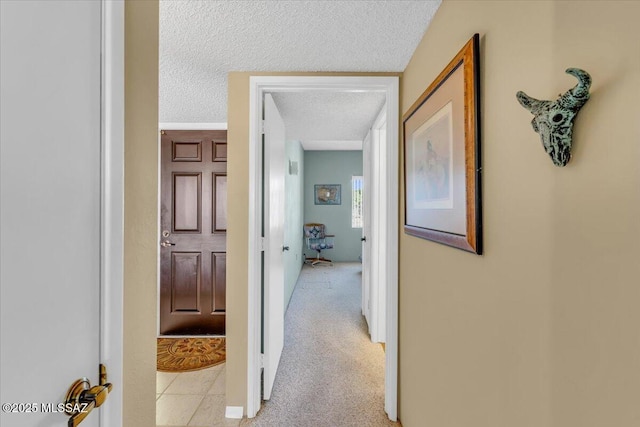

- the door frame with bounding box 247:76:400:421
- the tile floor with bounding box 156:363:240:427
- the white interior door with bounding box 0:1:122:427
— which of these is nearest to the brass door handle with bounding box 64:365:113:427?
the white interior door with bounding box 0:1:122:427

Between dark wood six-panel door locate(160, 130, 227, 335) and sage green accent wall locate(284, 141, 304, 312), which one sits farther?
sage green accent wall locate(284, 141, 304, 312)

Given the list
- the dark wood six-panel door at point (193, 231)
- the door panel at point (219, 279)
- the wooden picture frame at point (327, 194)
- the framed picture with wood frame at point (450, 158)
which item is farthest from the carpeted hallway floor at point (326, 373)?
the wooden picture frame at point (327, 194)

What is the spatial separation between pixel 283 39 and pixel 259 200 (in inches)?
37.4

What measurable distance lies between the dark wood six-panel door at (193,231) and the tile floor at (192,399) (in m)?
0.79

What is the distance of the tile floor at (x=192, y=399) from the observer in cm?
188

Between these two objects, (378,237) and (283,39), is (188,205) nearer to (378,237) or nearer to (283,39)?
(378,237)

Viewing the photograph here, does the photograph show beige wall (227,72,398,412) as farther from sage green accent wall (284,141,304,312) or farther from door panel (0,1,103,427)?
sage green accent wall (284,141,304,312)

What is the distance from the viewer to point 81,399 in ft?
1.96

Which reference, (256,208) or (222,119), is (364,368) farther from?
(222,119)

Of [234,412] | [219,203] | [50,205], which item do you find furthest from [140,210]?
[219,203]

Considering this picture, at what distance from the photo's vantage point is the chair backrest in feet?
21.4

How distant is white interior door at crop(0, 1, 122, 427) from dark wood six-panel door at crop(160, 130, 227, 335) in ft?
8.47

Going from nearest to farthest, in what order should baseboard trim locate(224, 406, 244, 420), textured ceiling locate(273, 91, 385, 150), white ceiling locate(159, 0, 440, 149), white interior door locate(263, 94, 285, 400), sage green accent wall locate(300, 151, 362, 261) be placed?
white ceiling locate(159, 0, 440, 149) < baseboard trim locate(224, 406, 244, 420) < white interior door locate(263, 94, 285, 400) < textured ceiling locate(273, 91, 385, 150) < sage green accent wall locate(300, 151, 362, 261)

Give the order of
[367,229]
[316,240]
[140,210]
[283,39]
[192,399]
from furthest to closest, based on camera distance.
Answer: [316,240]
[367,229]
[192,399]
[283,39]
[140,210]
